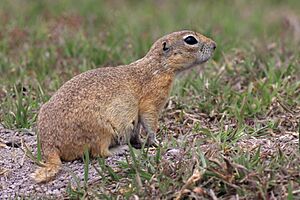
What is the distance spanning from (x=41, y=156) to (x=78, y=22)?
165 inches

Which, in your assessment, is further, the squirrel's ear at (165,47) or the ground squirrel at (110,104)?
the squirrel's ear at (165,47)

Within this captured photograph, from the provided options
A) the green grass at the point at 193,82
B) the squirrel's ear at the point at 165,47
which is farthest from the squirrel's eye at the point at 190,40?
the green grass at the point at 193,82

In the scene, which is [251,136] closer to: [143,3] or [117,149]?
[117,149]

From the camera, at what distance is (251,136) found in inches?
225

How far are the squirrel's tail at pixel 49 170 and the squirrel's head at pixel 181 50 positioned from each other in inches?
48.1

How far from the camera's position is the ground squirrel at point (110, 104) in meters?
5.21

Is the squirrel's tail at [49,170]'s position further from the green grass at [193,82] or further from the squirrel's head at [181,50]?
the squirrel's head at [181,50]

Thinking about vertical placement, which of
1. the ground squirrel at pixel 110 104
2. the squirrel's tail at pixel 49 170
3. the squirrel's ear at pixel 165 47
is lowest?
the squirrel's tail at pixel 49 170

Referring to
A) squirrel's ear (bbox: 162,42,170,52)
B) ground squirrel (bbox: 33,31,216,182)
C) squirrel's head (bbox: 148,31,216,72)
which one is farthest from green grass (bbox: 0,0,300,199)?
squirrel's ear (bbox: 162,42,170,52)

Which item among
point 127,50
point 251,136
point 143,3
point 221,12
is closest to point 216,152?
point 251,136

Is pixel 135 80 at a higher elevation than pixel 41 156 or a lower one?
higher

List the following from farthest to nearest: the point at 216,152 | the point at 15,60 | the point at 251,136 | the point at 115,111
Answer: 1. the point at 15,60
2. the point at 251,136
3. the point at 115,111
4. the point at 216,152

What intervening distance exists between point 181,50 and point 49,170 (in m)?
1.50

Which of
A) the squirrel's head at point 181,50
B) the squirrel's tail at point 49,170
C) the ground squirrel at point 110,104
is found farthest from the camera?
the squirrel's head at point 181,50
